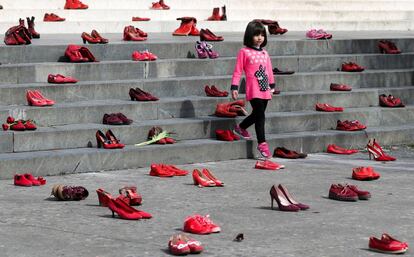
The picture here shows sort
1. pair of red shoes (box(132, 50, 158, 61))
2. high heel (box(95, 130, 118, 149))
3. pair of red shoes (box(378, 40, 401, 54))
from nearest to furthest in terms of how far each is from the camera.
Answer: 1. high heel (box(95, 130, 118, 149))
2. pair of red shoes (box(132, 50, 158, 61))
3. pair of red shoes (box(378, 40, 401, 54))

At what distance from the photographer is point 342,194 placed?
10.7 metres

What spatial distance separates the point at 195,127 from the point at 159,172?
1907mm

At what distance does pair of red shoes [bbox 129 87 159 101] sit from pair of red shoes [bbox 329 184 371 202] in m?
3.72

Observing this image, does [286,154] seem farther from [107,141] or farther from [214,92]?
[107,141]

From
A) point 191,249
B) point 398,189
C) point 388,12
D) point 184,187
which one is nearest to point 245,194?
point 184,187

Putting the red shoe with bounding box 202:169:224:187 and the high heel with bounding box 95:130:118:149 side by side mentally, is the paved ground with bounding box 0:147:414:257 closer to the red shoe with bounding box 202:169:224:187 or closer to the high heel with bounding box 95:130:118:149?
the red shoe with bounding box 202:169:224:187

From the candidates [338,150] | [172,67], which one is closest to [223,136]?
[338,150]

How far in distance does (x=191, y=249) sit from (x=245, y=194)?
2.65 metres

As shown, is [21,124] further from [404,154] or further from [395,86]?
[395,86]

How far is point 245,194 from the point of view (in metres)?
11.0

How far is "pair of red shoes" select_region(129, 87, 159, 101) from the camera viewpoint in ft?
Answer: 45.7

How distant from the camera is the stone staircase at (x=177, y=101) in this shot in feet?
40.8

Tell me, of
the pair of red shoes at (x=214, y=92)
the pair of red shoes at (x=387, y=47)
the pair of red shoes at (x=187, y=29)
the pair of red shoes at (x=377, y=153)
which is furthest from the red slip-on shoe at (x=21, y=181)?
the pair of red shoes at (x=387, y=47)

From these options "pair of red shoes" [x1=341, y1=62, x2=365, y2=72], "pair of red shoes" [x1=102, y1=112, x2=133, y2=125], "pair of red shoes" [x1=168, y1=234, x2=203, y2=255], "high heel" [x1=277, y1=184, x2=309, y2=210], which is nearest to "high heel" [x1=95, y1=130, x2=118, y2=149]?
"pair of red shoes" [x1=102, y1=112, x2=133, y2=125]
